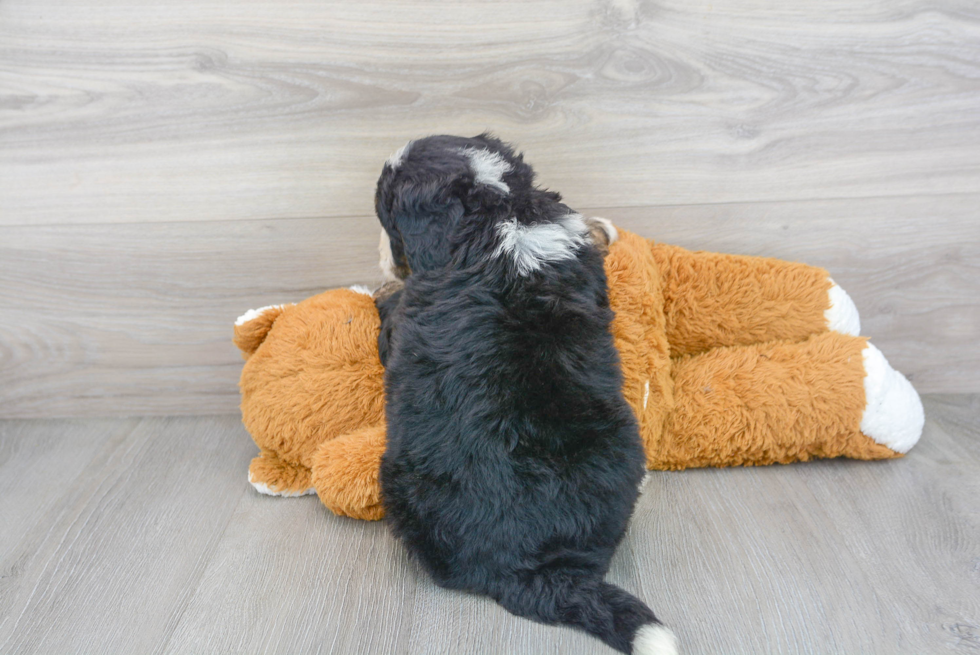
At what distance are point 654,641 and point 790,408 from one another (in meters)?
0.63

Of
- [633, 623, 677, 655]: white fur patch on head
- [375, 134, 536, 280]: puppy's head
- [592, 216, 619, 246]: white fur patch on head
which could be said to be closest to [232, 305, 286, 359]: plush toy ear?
[375, 134, 536, 280]: puppy's head

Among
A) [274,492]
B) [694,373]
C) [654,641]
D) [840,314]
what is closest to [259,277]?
[274,492]

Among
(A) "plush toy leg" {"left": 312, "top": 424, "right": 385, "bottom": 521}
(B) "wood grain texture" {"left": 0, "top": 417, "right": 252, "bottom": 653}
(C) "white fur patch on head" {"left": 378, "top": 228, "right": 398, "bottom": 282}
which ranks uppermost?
(C) "white fur patch on head" {"left": 378, "top": 228, "right": 398, "bottom": 282}

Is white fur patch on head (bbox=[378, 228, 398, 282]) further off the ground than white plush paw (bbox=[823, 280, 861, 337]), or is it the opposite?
white fur patch on head (bbox=[378, 228, 398, 282])

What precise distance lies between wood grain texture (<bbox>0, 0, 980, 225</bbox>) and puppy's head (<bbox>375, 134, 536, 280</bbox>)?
34cm

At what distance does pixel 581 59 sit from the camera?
4.70 ft

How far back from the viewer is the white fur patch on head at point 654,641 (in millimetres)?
889

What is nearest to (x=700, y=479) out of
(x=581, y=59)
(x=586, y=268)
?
(x=586, y=268)

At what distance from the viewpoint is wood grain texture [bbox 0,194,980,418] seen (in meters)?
1.54

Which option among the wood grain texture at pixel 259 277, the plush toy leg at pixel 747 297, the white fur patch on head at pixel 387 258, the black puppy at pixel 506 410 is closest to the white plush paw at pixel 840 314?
the plush toy leg at pixel 747 297

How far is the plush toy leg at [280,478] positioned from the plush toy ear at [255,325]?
0.26m

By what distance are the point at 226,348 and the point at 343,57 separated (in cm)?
74

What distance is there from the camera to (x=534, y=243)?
3.49 feet

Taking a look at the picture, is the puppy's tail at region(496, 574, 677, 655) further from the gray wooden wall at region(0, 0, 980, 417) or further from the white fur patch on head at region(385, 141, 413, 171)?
the gray wooden wall at region(0, 0, 980, 417)
